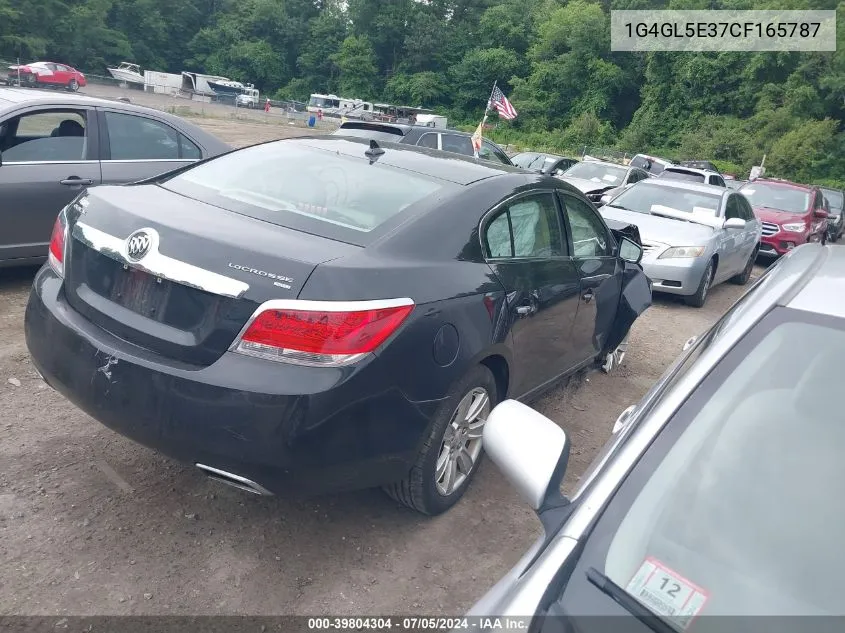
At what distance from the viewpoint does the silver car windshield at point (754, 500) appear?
1430 millimetres

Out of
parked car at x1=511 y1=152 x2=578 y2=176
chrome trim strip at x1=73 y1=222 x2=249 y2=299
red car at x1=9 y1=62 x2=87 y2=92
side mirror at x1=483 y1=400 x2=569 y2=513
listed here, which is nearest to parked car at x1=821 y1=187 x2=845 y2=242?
parked car at x1=511 y1=152 x2=578 y2=176

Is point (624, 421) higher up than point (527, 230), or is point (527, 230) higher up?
point (527, 230)

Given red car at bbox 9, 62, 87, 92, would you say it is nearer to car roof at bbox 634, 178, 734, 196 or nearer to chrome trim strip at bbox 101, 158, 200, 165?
chrome trim strip at bbox 101, 158, 200, 165

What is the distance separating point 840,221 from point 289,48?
76248 millimetres

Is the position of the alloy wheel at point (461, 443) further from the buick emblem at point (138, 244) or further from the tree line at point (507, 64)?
the tree line at point (507, 64)

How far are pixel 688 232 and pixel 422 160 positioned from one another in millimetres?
5784

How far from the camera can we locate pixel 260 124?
41.3 metres

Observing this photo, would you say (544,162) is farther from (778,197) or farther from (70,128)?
(70,128)

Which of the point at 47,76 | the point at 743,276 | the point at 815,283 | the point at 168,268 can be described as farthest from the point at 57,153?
the point at 47,76

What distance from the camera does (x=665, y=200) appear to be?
980 centimetres

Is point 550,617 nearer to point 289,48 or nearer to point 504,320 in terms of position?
point 504,320

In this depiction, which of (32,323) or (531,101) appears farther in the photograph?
(531,101)

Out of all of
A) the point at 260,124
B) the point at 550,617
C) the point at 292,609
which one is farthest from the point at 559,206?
the point at 260,124

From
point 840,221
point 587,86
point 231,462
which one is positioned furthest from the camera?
point 587,86
